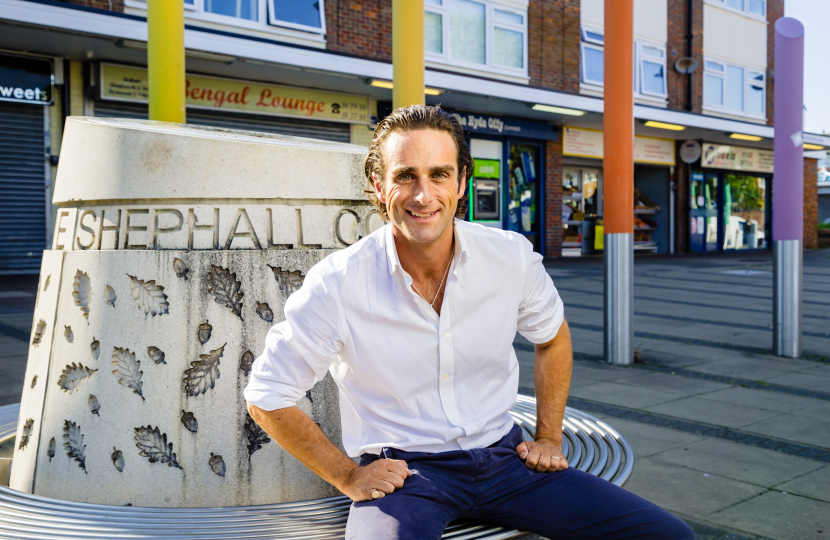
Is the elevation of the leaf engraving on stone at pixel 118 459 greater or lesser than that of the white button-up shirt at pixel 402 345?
lesser

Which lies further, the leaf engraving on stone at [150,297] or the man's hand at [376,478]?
the leaf engraving on stone at [150,297]

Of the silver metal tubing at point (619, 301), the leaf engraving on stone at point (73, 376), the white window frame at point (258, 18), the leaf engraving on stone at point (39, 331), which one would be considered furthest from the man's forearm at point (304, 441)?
the white window frame at point (258, 18)

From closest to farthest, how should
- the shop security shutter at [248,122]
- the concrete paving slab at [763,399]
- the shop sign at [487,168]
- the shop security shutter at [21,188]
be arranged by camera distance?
the concrete paving slab at [763,399] → the shop security shutter at [21,188] → the shop security shutter at [248,122] → the shop sign at [487,168]

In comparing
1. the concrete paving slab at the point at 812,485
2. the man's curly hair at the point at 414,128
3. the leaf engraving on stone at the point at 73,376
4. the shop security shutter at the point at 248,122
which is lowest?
the concrete paving slab at the point at 812,485

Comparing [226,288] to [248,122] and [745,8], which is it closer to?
[248,122]

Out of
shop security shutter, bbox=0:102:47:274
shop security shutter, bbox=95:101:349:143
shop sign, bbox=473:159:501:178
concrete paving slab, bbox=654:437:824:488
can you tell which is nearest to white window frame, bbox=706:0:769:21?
shop sign, bbox=473:159:501:178

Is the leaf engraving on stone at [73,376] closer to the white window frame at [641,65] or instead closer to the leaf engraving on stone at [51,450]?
the leaf engraving on stone at [51,450]

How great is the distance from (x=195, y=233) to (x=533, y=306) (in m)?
1.11

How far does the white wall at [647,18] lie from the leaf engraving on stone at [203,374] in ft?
58.9

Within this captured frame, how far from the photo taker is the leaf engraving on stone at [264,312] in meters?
2.40

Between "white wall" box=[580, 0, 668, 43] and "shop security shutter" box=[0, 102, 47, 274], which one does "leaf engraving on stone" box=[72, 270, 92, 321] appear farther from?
"white wall" box=[580, 0, 668, 43]

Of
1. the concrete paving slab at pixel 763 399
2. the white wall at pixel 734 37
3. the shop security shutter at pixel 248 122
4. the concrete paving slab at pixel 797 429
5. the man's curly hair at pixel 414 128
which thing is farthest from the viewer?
the white wall at pixel 734 37

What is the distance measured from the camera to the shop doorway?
2203 cm

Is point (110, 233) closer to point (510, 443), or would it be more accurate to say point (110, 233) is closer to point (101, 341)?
point (101, 341)
